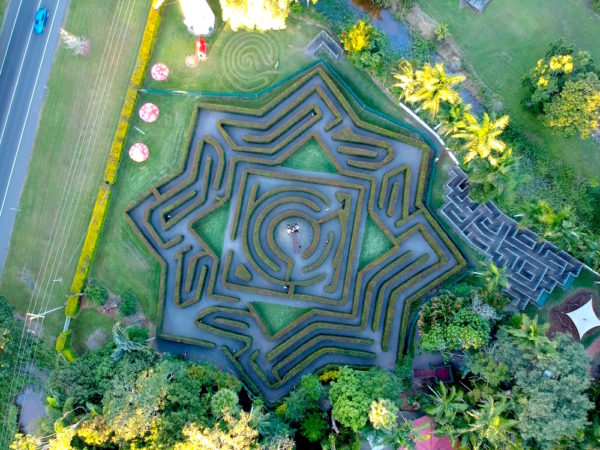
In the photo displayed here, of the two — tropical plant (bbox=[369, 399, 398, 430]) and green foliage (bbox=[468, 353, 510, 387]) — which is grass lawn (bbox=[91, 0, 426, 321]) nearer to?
tropical plant (bbox=[369, 399, 398, 430])

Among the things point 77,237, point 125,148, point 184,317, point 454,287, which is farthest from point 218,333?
point 454,287

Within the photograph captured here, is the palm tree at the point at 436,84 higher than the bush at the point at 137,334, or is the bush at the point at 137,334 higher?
the palm tree at the point at 436,84

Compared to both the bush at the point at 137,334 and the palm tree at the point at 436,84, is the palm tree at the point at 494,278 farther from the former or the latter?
the bush at the point at 137,334

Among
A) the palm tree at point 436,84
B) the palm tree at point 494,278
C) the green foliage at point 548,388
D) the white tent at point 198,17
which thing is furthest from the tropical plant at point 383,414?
the white tent at point 198,17

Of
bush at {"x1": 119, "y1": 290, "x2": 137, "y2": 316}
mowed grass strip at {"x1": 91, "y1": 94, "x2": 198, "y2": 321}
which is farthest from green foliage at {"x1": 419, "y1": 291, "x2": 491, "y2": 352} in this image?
bush at {"x1": 119, "y1": 290, "x2": 137, "y2": 316}

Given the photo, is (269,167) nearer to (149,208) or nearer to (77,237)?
(149,208)

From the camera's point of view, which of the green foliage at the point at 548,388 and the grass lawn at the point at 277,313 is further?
the grass lawn at the point at 277,313

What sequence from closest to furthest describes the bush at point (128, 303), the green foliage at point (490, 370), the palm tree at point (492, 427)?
the palm tree at point (492, 427) → the green foliage at point (490, 370) → the bush at point (128, 303)

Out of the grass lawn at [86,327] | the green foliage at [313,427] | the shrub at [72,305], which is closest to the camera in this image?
the green foliage at [313,427]
